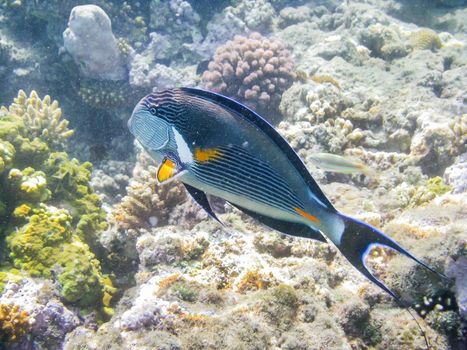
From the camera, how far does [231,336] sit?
7.82 feet

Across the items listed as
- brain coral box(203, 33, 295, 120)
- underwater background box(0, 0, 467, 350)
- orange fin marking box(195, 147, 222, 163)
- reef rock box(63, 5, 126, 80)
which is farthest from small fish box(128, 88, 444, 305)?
reef rock box(63, 5, 126, 80)

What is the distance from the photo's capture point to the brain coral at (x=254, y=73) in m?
7.23

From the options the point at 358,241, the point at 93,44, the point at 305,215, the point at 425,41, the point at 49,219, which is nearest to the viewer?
the point at 358,241

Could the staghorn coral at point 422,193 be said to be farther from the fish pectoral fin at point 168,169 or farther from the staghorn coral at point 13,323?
the staghorn coral at point 13,323

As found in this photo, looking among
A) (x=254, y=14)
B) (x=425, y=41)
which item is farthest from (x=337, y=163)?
(x=254, y=14)

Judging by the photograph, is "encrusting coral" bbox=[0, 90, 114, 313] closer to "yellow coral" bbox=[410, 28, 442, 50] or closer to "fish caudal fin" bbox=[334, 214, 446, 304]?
"fish caudal fin" bbox=[334, 214, 446, 304]

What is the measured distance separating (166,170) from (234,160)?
30 centimetres

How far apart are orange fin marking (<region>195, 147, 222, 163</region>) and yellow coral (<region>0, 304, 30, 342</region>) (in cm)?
293

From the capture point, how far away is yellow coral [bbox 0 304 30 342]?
321cm

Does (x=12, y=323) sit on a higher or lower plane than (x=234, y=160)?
lower

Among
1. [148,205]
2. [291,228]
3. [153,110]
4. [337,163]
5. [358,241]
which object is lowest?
[148,205]

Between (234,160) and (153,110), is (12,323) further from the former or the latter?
(234,160)

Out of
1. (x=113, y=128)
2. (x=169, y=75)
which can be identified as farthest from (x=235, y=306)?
(x=113, y=128)

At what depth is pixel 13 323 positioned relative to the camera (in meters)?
3.21
